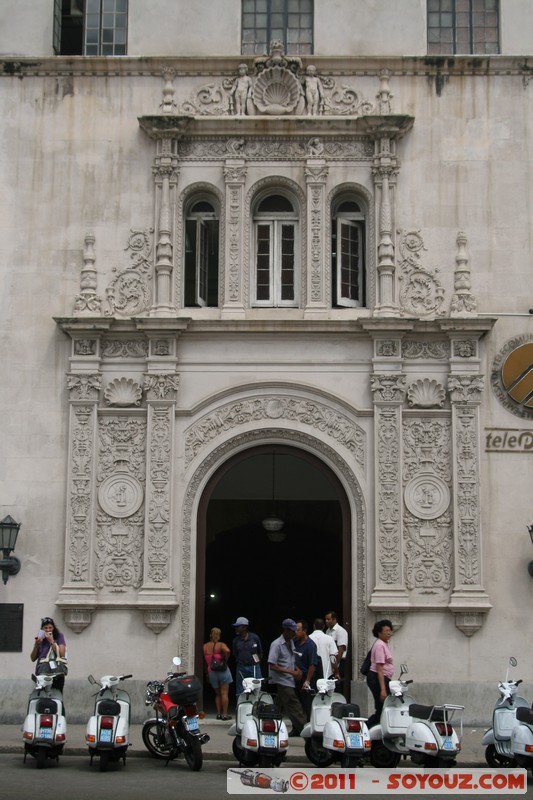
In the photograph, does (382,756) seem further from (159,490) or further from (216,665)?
(159,490)

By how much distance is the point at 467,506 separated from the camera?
21734mm

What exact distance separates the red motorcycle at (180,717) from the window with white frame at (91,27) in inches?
495

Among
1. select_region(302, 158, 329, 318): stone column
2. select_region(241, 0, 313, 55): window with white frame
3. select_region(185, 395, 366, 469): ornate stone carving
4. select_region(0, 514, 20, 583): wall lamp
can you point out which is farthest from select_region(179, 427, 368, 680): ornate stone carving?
select_region(241, 0, 313, 55): window with white frame

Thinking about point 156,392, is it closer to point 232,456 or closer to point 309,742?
point 232,456

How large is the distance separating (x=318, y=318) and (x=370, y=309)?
0.97 m

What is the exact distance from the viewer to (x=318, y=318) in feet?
73.4

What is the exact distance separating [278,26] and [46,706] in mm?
13608

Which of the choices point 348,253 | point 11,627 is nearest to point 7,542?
point 11,627

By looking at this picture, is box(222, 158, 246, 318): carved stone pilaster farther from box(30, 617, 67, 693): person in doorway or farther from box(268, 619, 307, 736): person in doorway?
box(30, 617, 67, 693): person in doorway

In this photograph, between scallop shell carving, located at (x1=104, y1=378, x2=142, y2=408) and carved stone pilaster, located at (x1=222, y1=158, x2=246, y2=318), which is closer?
scallop shell carving, located at (x1=104, y1=378, x2=142, y2=408)

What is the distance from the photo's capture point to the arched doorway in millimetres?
23734

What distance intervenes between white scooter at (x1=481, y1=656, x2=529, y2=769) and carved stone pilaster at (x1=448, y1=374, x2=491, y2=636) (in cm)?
446

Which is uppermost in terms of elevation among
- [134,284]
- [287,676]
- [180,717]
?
[134,284]

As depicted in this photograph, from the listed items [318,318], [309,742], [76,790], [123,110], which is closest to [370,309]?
[318,318]
